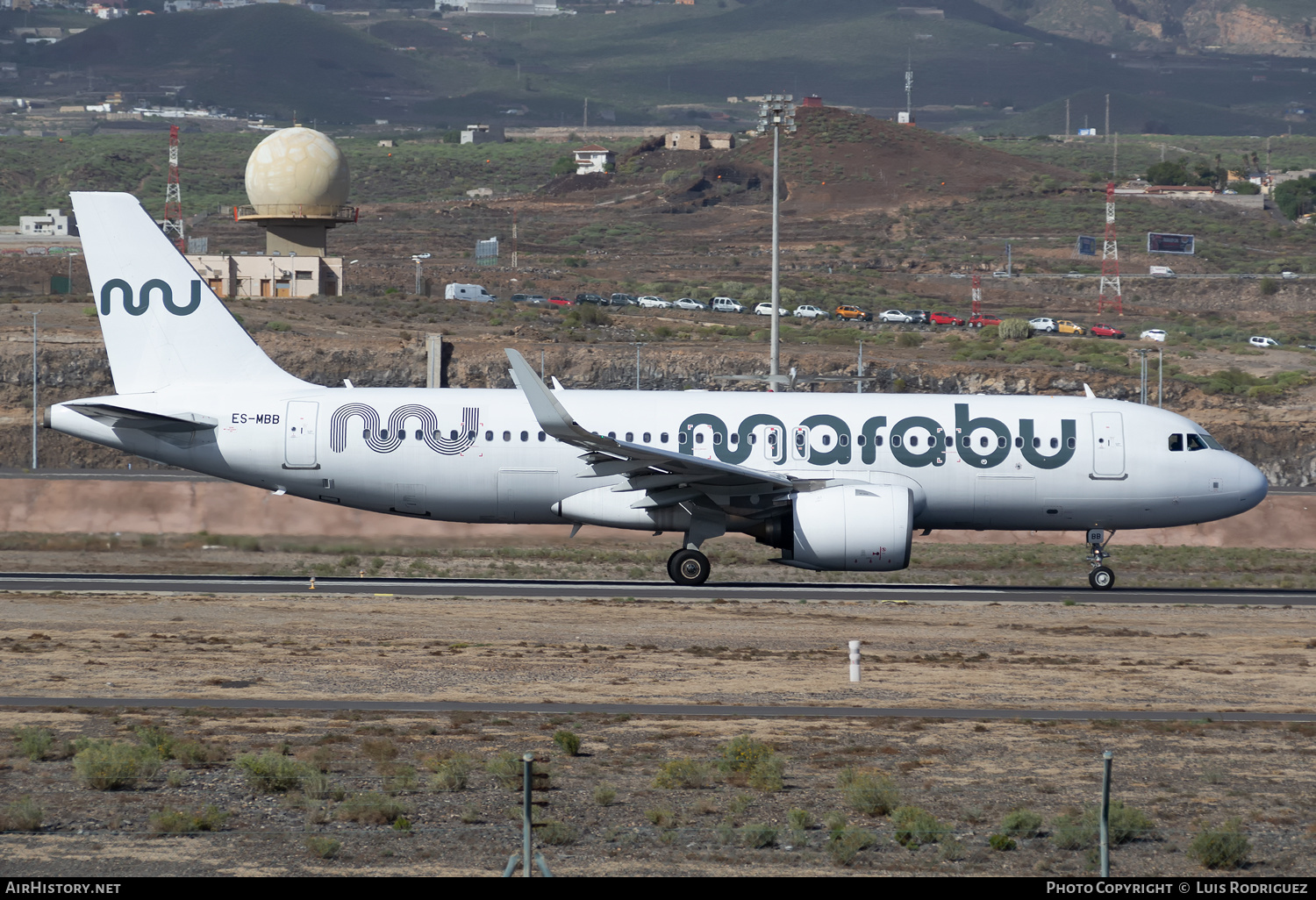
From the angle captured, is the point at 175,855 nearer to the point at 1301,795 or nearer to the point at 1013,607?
the point at 1301,795

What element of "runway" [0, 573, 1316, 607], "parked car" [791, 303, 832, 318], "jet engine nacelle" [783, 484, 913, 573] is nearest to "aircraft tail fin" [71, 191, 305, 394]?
"runway" [0, 573, 1316, 607]

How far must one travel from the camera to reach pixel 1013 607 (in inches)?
1193

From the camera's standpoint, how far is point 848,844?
13.2m

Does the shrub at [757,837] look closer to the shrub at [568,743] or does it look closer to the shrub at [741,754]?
the shrub at [741,754]

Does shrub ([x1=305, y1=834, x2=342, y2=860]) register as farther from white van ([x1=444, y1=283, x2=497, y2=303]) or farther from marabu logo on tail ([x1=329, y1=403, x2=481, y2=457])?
white van ([x1=444, y1=283, x2=497, y2=303])

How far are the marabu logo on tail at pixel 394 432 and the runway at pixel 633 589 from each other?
3.02 meters

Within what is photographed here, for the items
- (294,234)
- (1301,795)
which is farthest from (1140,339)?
(1301,795)

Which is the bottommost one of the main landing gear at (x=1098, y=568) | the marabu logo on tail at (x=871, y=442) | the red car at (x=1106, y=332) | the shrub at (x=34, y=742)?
the shrub at (x=34, y=742)

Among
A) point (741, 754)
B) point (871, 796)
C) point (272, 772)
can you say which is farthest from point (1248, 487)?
point (272, 772)

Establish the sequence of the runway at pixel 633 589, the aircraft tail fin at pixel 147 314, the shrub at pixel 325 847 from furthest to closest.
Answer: the aircraft tail fin at pixel 147 314
the runway at pixel 633 589
the shrub at pixel 325 847

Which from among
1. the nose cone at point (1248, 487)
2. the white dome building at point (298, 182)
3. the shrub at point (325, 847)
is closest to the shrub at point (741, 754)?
the shrub at point (325, 847)

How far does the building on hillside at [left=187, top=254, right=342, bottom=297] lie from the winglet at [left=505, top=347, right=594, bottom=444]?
190 feet

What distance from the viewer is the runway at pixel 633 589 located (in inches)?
1216

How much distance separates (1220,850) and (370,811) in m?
7.72
